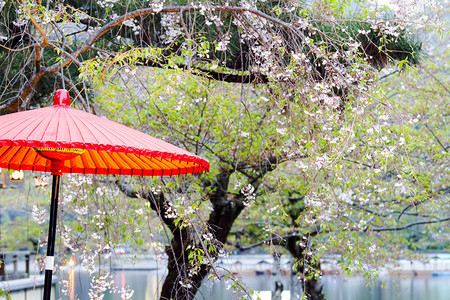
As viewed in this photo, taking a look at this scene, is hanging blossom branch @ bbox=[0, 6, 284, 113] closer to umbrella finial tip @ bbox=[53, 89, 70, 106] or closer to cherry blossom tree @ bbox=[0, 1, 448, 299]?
cherry blossom tree @ bbox=[0, 1, 448, 299]

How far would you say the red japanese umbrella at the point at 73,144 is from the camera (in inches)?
94.3

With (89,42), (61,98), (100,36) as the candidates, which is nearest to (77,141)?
(61,98)

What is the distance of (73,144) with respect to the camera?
237 cm

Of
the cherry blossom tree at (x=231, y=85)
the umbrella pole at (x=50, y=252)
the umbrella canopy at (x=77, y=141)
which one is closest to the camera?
the umbrella canopy at (x=77, y=141)

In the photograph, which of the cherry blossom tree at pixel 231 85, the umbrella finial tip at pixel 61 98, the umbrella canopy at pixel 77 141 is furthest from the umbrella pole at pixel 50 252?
the cherry blossom tree at pixel 231 85

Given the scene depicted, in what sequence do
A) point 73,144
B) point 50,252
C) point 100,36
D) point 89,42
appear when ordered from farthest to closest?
point 100,36 < point 89,42 < point 50,252 < point 73,144

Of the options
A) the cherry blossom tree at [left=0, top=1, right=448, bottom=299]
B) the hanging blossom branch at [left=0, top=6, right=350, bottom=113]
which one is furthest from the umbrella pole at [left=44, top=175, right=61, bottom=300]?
the hanging blossom branch at [left=0, top=6, right=350, bottom=113]

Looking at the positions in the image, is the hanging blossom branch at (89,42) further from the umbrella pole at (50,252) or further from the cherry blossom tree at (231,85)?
the umbrella pole at (50,252)

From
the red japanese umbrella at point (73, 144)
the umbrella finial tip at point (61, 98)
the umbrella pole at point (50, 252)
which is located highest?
the umbrella finial tip at point (61, 98)

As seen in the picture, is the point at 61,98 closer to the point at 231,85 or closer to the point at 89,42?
the point at 89,42

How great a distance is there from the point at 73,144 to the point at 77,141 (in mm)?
26

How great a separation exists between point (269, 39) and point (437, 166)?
4.97 meters

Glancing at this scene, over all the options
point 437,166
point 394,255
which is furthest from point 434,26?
point 394,255

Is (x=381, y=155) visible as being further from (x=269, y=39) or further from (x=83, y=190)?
(x=83, y=190)
